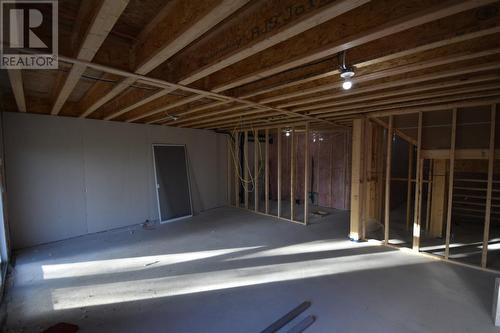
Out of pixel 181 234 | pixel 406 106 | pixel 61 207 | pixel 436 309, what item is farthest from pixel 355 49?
pixel 61 207

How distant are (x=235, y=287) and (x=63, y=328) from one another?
63.9 inches

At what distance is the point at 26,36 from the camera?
Result: 5.44 ft

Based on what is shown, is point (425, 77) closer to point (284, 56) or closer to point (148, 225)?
point (284, 56)

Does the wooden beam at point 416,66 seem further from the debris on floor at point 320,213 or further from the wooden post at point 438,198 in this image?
the debris on floor at point 320,213

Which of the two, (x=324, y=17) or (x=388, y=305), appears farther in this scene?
(x=388, y=305)

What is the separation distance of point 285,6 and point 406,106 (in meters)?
3.13

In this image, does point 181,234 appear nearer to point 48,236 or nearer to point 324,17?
point 48,236

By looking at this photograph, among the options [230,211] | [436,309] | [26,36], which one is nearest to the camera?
[26,36]

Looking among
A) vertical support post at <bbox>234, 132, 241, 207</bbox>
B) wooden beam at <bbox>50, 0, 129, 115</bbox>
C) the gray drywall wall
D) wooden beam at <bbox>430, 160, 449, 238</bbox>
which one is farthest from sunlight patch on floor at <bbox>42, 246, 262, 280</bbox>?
wooden beam at <bbox>430, 160, 449, 238</bbox>

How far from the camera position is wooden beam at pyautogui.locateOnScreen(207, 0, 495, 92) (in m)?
1.23

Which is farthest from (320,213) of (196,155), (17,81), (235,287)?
(17,81)

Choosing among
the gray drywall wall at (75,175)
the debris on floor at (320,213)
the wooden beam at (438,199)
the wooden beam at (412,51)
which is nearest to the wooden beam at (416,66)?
the wooden beam at (412,51)

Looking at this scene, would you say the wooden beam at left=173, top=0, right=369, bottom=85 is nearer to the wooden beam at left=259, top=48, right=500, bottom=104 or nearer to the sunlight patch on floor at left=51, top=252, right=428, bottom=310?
the wooden beam at left=259, top=48, right=500, bottom=104

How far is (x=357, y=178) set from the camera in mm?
4316
